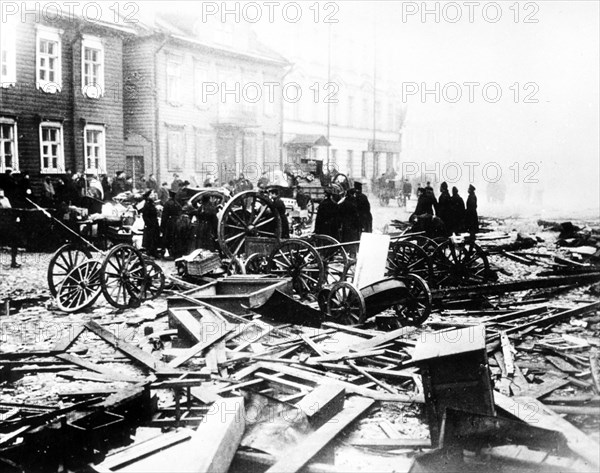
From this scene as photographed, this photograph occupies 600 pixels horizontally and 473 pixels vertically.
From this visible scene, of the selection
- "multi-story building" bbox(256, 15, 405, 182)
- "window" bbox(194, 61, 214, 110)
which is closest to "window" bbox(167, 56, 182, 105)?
"window" bbox(194, 61, 214, 110)

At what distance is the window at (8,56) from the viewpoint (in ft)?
54.4

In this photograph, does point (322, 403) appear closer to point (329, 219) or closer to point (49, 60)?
point (329, 219)

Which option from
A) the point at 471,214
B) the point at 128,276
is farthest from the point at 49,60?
the point at 471,214

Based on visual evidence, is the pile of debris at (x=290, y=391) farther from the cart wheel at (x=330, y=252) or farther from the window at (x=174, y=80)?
the window at (x=174, y=80)

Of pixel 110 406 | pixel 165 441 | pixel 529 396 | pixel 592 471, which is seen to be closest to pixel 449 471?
pixel 592 471

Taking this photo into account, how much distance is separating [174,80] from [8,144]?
18.3ft

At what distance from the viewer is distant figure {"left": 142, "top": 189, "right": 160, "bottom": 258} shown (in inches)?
525

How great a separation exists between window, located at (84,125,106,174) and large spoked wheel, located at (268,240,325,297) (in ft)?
39.3

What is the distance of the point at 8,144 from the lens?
55.9ft

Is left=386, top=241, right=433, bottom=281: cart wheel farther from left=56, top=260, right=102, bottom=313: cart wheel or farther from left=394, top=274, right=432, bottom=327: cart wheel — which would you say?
left=56, top=260, right=102, bottom=313: cart wheel

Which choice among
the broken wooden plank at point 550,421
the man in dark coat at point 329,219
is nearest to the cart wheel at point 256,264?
the man in dark coat at point 329,219

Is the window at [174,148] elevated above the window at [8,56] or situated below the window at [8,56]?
below

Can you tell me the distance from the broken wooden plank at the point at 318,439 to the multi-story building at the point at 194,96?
1451 centimetres

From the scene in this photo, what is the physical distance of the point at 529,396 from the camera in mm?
4930
